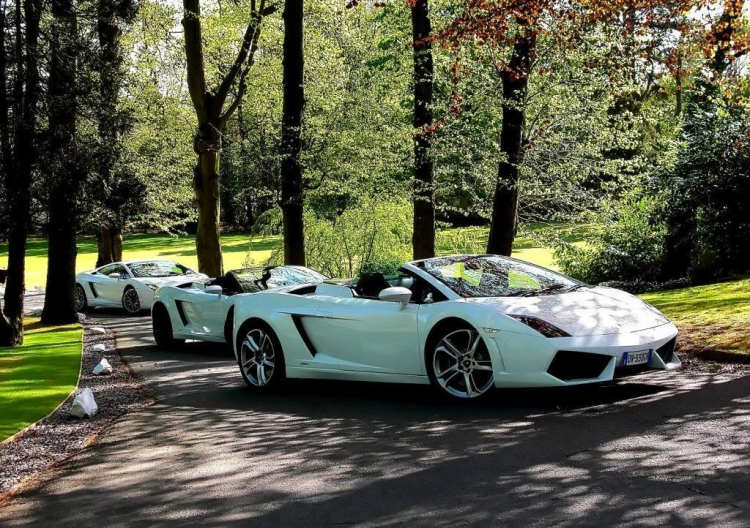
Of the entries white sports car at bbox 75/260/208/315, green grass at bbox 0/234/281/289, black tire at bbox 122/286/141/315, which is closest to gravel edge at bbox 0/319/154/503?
white sports car at bbox 75/260/208/315

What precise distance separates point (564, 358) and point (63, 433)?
16.0ft

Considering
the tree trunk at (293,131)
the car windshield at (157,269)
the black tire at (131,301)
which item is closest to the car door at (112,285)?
the black tire at (131,301)

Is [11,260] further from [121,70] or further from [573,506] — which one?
[573,506]

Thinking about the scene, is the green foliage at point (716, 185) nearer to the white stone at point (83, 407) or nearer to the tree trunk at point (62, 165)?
the tree trunk at point (62, 165)

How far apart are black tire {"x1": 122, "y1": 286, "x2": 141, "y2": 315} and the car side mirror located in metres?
18.0

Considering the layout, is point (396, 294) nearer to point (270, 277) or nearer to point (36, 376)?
point (270, 277)

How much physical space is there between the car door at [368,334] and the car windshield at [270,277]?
454cm

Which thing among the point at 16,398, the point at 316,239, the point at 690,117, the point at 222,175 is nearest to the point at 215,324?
the point at 16,398

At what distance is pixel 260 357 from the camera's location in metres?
10.9

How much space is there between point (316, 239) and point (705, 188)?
12.8 metres

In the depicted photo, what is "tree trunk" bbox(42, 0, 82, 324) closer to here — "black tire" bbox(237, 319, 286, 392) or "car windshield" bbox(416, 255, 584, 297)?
"black tire" bbox(237, 319, 286, 392)

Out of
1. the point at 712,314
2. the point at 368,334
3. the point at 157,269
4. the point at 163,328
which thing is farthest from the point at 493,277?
the point at 157,269

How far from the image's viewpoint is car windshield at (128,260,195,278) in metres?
26.4

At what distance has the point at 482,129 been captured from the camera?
2619 centimetres
